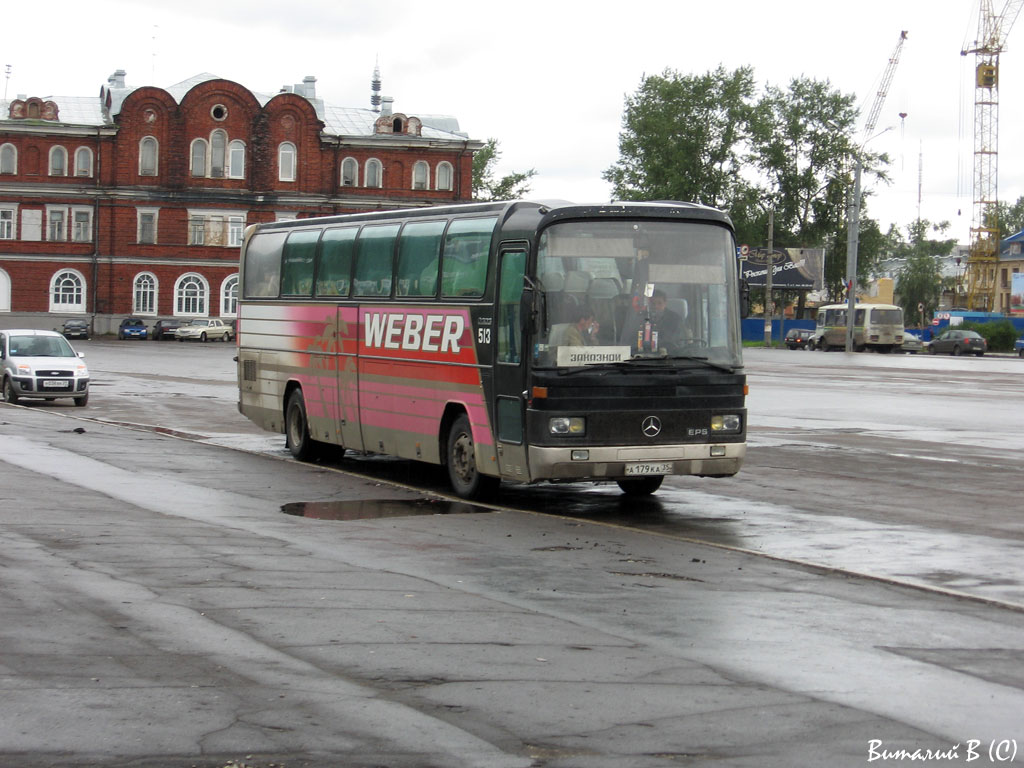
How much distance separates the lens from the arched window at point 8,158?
87.2 m

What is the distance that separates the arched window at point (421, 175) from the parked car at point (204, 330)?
16769 millimetres

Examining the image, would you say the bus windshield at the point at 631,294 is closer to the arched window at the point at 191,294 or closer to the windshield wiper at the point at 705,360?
the windshield wiper at the point at 705,360

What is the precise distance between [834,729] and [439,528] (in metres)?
6.84

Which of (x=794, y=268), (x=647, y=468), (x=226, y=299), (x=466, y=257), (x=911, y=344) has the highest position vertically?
(x=794, y=268)

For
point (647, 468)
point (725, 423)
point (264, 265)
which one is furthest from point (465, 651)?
point (264, 265)

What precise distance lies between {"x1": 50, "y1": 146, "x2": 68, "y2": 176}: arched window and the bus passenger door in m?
80.2

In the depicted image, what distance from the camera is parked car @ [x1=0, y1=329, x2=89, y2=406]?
30078 mm

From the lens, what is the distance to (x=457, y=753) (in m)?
5.52

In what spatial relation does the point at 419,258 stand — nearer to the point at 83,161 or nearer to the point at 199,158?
the point at 199,158

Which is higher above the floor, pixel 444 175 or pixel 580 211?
pixel 444 175

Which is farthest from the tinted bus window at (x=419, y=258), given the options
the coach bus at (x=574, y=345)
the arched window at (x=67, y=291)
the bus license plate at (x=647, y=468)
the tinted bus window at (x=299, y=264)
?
the arched window at (x=67, y=291)

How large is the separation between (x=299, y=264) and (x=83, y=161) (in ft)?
244

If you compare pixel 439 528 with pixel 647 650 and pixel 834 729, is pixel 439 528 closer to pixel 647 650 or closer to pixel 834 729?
pixel 647 650

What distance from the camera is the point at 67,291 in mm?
88188
